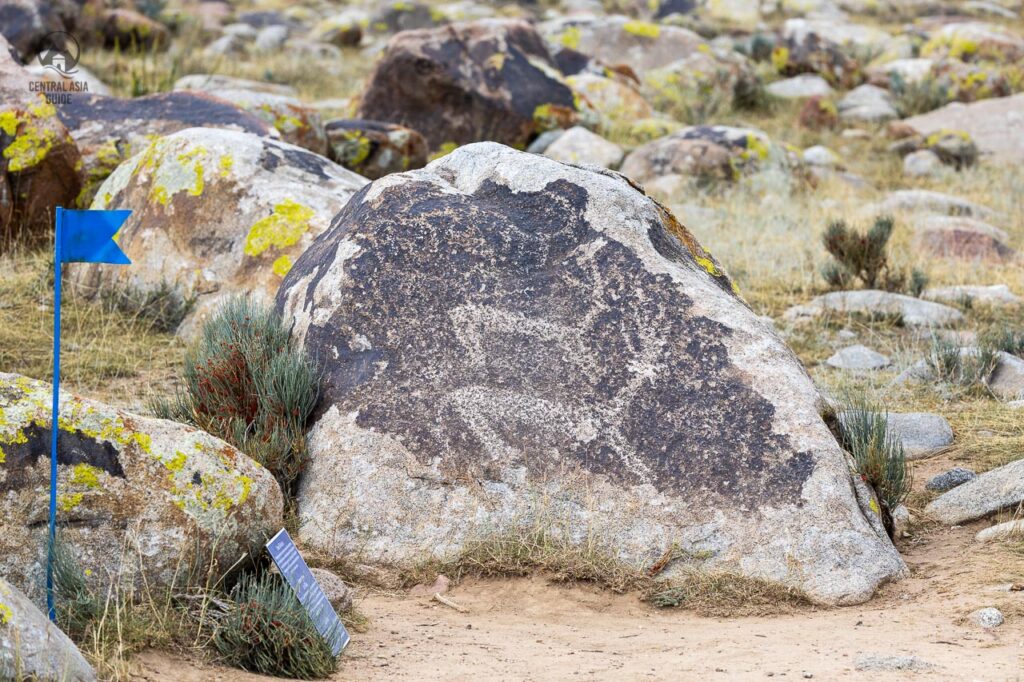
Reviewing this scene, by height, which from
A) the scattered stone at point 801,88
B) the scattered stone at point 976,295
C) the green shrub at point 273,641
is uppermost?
the green shrub at point 273,641

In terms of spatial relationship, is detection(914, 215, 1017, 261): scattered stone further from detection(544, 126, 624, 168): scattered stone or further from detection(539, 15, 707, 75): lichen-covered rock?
detection(539, 15, 707, 75): lichen-covered rock

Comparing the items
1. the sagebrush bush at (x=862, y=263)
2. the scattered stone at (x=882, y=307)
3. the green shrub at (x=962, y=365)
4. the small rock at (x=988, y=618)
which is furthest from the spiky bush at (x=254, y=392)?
the sagebrush bush at (x=862, y=263)

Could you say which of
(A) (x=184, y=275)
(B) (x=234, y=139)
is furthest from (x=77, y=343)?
(B) (x=234, y=139)

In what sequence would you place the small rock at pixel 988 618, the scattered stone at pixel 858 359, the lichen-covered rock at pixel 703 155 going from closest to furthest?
the small rock at pixel 988 618 → the scattered stone at pixel 858 359 → the lichen-covered rock at pixel 703 155

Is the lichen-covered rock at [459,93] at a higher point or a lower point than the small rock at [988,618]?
lower

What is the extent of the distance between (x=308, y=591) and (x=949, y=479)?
316cm

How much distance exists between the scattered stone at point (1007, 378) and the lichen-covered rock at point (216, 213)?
4.03 metres

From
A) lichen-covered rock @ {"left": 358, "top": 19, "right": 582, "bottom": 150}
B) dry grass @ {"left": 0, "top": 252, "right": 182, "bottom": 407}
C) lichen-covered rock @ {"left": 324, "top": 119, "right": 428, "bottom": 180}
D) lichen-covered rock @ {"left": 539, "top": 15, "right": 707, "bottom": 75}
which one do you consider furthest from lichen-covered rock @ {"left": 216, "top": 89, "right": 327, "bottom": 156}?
lichen-covered rock @ {"left": 539, "top": 15, "right": 707, "bottom": 75}

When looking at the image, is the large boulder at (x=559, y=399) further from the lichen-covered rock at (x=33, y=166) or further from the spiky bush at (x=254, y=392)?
the lichen-covered rock at (x=33, y=166)

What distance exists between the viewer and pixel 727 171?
12102 mm

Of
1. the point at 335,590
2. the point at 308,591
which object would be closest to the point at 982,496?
the point at 335,590

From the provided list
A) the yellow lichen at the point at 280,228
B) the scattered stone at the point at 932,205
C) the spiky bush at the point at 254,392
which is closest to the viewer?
the spiky bush at the point at 254,392

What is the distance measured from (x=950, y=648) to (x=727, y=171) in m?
9.15

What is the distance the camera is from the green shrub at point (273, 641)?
10.8 feet
